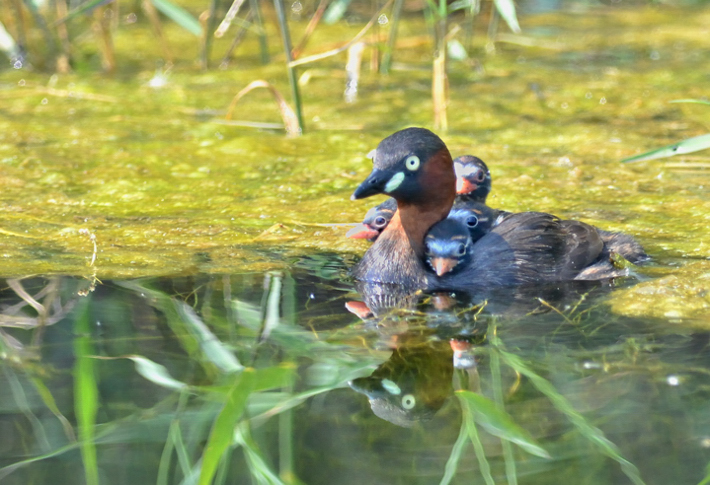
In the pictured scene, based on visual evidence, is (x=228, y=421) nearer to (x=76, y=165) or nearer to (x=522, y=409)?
(x=522, y=409)

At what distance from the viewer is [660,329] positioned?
11.3 feet

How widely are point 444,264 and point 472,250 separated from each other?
0.21m

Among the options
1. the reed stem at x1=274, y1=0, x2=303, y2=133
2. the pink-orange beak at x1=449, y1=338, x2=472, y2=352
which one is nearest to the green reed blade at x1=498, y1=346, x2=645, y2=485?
the pink-orange beak at x1=449, y1=338, x2=472, y2=352

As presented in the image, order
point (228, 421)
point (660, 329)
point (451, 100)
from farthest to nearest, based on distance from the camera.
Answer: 1. point (451, 100)
2. point (660, 329)
3. point (228, 421)

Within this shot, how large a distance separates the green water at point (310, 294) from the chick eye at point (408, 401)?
0.03m

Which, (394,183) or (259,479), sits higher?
(394,183)

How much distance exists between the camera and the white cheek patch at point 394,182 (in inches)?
155

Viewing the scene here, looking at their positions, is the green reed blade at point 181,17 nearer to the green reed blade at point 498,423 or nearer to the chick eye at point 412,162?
the chick eye at point 412,162

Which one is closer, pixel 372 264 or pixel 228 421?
pixel 228 421

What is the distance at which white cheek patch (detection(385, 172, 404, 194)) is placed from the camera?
3.95 metres

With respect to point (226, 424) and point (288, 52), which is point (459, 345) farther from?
point (288, 52)

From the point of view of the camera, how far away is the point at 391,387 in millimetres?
3020

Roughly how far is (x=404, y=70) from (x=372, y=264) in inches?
155

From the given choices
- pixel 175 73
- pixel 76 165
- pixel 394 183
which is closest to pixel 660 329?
pixel 394 183
